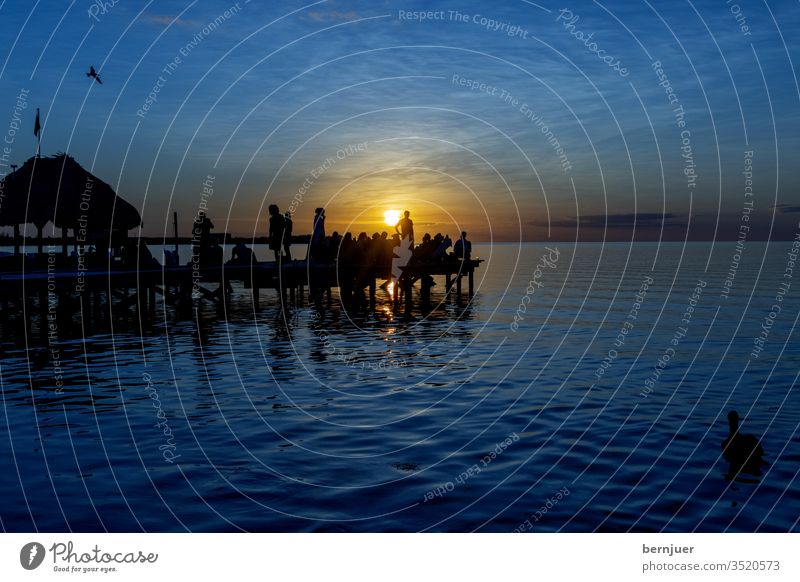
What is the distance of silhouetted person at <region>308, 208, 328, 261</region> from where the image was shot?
3535 centimetres

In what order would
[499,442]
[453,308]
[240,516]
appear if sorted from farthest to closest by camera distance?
[453,308], [499,442], [240,516]

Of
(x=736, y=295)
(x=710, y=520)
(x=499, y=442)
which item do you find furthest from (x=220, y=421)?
(x=736, y=295)

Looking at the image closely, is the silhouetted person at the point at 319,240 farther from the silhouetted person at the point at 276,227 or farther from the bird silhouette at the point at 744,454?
the bird silhouette at the point at 744,454

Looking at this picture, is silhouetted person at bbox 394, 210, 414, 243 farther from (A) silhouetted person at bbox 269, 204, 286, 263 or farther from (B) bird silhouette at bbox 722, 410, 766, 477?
(B) bird silhouette at bbox 722, 410, 766, 477

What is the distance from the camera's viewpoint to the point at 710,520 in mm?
8844

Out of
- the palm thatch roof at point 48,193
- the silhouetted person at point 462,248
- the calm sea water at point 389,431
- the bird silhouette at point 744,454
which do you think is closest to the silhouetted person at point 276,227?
the calm sea water at point 389,431

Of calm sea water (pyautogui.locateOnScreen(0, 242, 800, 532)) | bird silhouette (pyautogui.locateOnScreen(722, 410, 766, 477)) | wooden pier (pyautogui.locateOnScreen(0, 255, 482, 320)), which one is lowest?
calm sea water (pyautogui.locateOnScreen(0, 242, 800, 532))

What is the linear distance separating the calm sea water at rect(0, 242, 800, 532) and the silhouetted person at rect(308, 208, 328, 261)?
9611 mm

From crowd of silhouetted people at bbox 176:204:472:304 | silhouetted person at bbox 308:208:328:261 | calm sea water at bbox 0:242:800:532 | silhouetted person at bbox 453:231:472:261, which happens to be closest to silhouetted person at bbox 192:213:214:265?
crowd of silhouetted people at bbox 176:204:472:304

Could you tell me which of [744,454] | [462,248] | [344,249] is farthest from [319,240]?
[744,454]

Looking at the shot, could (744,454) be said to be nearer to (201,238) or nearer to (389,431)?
(389,431)

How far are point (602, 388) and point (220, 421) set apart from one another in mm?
8458

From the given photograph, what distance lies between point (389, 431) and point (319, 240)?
25115mm
